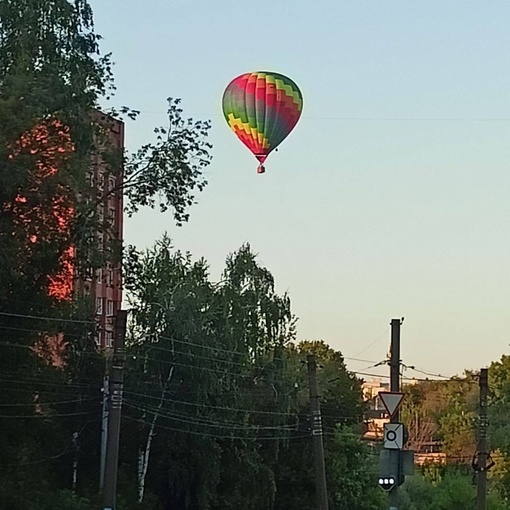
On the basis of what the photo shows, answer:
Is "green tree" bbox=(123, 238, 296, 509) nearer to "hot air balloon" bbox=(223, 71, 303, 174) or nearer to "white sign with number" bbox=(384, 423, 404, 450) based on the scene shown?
"hot air balloon" bbox=(223, 71, 303, 174)

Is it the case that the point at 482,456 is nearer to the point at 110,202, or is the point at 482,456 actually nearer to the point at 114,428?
the point at 110,202

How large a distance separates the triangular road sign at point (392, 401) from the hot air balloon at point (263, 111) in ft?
50.7

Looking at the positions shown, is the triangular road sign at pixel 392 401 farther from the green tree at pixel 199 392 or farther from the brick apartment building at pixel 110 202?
the green tree at pixel 199 392

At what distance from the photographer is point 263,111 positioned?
39.8 meters

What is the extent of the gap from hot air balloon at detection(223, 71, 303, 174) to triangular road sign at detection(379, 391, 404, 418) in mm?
15450

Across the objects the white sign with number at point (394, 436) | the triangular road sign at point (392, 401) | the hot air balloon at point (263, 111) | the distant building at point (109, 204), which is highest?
the hot air balloon at point (263, 111)

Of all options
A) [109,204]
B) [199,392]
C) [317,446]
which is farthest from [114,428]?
[199,392]

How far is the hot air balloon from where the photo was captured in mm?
39875

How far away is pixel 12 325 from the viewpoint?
116 ft

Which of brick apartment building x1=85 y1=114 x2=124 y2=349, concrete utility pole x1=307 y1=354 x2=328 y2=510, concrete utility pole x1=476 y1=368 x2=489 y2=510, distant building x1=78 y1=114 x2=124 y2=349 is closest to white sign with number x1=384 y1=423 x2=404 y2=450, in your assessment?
concrete utility pole x1=307 y1=354 x2=328 y2=510

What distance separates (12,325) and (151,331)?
9404 millimetres

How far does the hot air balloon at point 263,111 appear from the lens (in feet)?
131

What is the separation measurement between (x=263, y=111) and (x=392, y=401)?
16.7 metres

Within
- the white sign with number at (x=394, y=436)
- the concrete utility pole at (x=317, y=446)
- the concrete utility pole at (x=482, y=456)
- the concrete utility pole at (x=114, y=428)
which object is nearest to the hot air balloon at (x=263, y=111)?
the concrete utility pole at (x=317, y=446)
